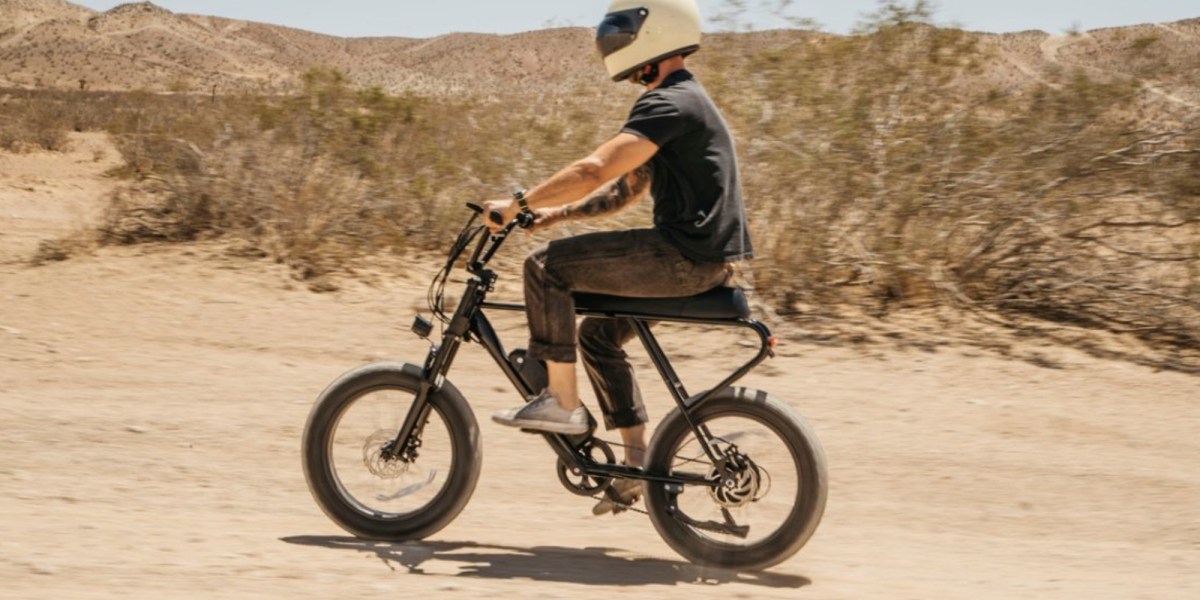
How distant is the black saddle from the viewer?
5.57 metres

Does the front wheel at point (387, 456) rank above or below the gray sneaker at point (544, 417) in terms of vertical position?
below

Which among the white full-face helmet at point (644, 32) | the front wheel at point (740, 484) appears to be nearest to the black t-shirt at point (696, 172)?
the white full-face helmet at point (644, 32)

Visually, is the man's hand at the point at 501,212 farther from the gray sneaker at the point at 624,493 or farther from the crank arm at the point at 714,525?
the crank arm at the point at 714,525

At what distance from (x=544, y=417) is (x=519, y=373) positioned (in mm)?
272

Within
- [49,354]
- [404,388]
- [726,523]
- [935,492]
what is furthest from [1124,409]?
[49,354]

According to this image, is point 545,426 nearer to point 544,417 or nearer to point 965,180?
point 544,417

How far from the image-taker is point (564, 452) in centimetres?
576

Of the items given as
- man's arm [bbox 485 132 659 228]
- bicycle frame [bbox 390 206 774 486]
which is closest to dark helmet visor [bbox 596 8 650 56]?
man's arm [bbox 485 132 659 228]

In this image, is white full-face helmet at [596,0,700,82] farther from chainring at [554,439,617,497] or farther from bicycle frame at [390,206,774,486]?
chainring at [554,439,617,497]

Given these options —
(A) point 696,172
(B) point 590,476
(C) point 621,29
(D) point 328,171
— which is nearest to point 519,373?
(B) point 590,476

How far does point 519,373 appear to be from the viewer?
5789 mm

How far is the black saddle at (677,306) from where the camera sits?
557 cm

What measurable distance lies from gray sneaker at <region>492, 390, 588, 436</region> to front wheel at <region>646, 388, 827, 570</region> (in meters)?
0.34

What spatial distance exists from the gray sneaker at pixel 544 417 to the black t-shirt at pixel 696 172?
0.76 meters
